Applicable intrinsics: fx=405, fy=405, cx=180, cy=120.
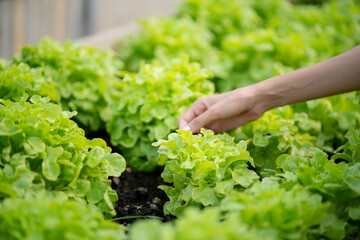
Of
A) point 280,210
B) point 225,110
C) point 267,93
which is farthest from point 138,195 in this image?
point 280,210

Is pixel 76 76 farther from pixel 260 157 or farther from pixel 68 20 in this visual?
pixel 68 20

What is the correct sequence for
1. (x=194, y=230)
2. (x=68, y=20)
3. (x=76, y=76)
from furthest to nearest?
(x=68, y=20), (x=76, y=76), (x=194, y=230)

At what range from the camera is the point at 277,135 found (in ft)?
9.00

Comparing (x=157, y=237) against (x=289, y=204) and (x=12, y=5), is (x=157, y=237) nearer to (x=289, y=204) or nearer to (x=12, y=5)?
(x=289, y=204)

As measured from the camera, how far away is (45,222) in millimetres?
1572

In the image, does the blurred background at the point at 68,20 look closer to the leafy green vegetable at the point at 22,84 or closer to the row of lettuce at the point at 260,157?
the row of lettuce at the point at 260,157

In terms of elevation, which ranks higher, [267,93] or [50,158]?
[267,93]

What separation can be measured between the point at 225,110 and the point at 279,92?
1.29 ft

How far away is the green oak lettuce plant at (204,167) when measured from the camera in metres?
2.25

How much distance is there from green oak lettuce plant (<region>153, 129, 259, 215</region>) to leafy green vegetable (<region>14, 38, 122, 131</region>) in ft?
3.91

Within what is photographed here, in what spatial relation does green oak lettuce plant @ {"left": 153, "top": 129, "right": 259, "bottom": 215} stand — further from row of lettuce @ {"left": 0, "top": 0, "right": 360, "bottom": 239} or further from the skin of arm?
the skin of arm

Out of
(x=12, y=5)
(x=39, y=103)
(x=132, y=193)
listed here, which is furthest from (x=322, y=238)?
(x=12, y=5)

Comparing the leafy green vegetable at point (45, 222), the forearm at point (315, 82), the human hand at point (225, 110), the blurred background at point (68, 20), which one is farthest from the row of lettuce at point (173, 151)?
the blurred background at point (68, 20)

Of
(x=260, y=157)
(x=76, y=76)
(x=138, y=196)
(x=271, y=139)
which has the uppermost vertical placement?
(x=76, y=76)
